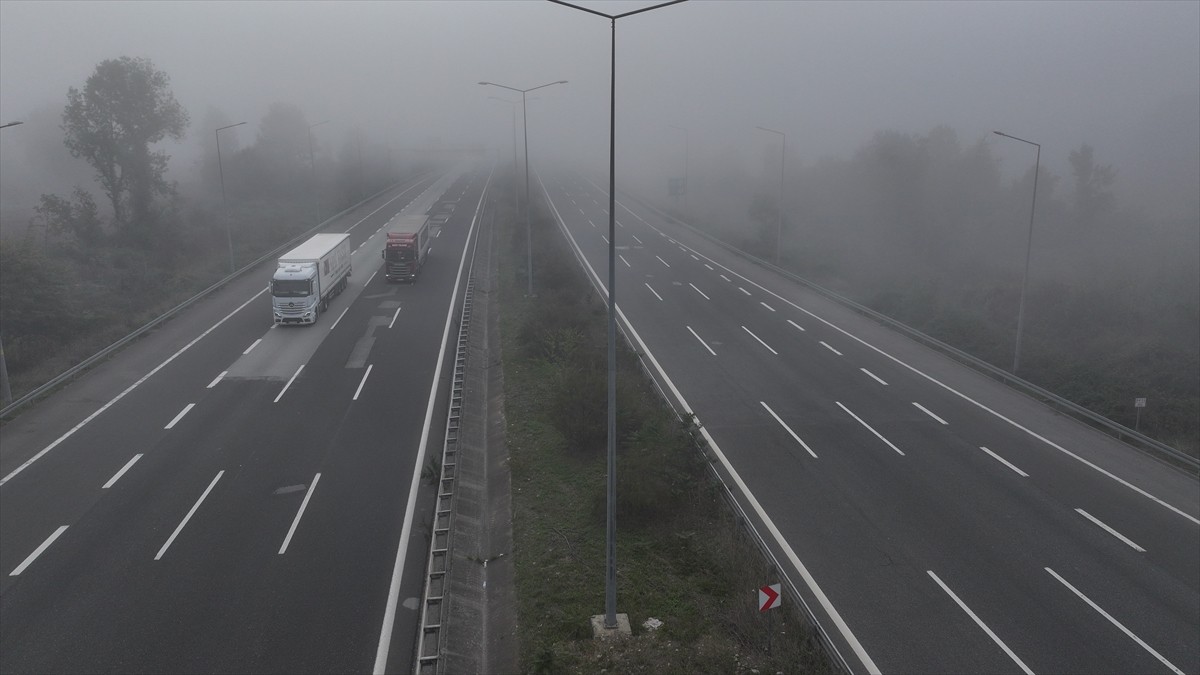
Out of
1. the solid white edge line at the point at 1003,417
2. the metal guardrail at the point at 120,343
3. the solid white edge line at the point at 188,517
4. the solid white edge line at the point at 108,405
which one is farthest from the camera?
the metal guardrail at the point at 120,343

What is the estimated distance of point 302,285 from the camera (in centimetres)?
3253

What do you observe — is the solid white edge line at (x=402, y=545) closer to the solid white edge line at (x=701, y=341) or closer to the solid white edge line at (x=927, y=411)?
the solid white edge line at (x=701, y=341)

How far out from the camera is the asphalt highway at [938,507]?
1330 centimetres

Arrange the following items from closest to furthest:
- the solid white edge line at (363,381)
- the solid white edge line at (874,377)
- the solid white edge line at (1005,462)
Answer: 1. the solid white edge line at (1005,462)
2. the solid white edge line at (363,381)
3. the solid white edge line at (874,377)

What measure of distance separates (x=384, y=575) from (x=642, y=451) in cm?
700

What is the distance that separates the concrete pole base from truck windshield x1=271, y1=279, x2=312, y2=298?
23573 millimetres

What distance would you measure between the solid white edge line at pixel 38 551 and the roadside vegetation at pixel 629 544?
9126 millimetres

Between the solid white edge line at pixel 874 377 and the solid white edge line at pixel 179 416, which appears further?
the solid white edge line at pixel 874 377

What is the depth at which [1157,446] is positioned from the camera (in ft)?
70.6

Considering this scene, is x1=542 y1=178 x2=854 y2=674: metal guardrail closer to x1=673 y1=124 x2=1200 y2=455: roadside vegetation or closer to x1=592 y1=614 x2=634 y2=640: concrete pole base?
x1=592 y1=614 x2=634 y2=640: concrete pole base

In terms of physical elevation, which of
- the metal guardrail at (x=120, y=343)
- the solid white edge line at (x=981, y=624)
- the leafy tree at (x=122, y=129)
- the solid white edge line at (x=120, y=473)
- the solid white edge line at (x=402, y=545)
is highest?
the leafy tree at (x=122, y=129)

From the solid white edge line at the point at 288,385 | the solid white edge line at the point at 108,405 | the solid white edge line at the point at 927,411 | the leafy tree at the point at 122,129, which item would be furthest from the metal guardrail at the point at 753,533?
the leafy tree at the point at 122,129

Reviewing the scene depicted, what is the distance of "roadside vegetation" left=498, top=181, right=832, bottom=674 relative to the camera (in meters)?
12.3

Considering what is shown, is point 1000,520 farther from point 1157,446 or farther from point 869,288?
point 869,288
